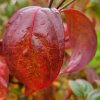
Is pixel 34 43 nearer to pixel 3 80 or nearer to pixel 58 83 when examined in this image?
pixel 3 80

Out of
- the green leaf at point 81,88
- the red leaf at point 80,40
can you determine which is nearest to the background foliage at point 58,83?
the green leaf at point 81,88

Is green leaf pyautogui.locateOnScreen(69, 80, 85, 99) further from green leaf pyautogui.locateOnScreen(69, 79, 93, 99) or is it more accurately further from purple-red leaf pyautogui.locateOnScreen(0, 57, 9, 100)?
purple-red leaf pyautogui.locateOnScreen(0, 57, 9, 100)

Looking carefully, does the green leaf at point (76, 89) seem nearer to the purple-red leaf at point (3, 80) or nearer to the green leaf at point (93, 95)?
the green leaf at point (93, 95)

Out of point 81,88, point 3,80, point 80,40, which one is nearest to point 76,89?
point 81,88

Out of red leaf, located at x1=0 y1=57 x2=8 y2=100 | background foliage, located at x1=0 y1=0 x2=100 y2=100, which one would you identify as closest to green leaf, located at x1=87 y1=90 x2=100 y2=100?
background foliage, located at x1=0 y1=0 x2=100 y2=100

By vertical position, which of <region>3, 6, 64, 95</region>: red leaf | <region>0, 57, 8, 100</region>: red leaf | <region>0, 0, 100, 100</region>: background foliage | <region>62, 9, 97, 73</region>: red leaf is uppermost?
<region>3, 6, 64, 95</region>: red leaf

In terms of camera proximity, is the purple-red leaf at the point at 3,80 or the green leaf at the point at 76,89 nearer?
the purple-red leaf at the point at 3,80
